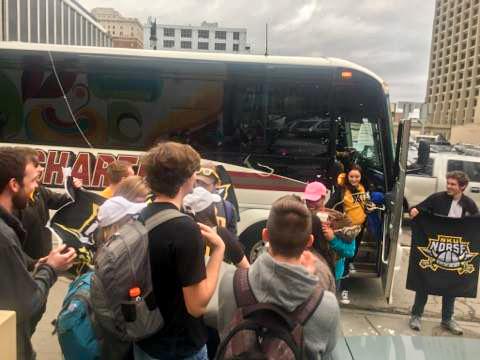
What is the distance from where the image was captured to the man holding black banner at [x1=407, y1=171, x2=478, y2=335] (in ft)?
16.2

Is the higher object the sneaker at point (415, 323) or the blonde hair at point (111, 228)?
the blonde hair at point (111, 228)

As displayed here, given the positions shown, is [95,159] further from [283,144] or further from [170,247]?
[170,247]

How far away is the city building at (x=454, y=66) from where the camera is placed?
11319 centimetres

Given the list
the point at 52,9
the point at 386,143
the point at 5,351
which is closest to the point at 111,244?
the point at 5,351

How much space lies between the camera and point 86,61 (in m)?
5.88

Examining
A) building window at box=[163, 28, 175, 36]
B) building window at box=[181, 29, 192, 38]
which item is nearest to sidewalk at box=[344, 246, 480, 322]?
building window at box=[181, 29, 192, 38]

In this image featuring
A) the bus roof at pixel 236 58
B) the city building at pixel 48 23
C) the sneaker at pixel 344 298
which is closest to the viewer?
the sneaker at pixel 344 298

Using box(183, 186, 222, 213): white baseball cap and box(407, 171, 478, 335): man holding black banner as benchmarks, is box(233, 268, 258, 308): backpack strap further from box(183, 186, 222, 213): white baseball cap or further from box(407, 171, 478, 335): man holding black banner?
box(407, 171, 478, 335): man holding black banner

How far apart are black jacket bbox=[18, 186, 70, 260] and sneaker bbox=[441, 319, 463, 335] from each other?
168 inches

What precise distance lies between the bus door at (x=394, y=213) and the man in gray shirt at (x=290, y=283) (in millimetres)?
3503

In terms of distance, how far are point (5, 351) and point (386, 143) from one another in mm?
4966

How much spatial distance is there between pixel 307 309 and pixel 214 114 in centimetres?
448

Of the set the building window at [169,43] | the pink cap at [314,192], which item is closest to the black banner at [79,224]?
the pink cap at [314,192]

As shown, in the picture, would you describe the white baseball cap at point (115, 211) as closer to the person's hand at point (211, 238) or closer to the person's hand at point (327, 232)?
the person's hand at point (211, 238)
